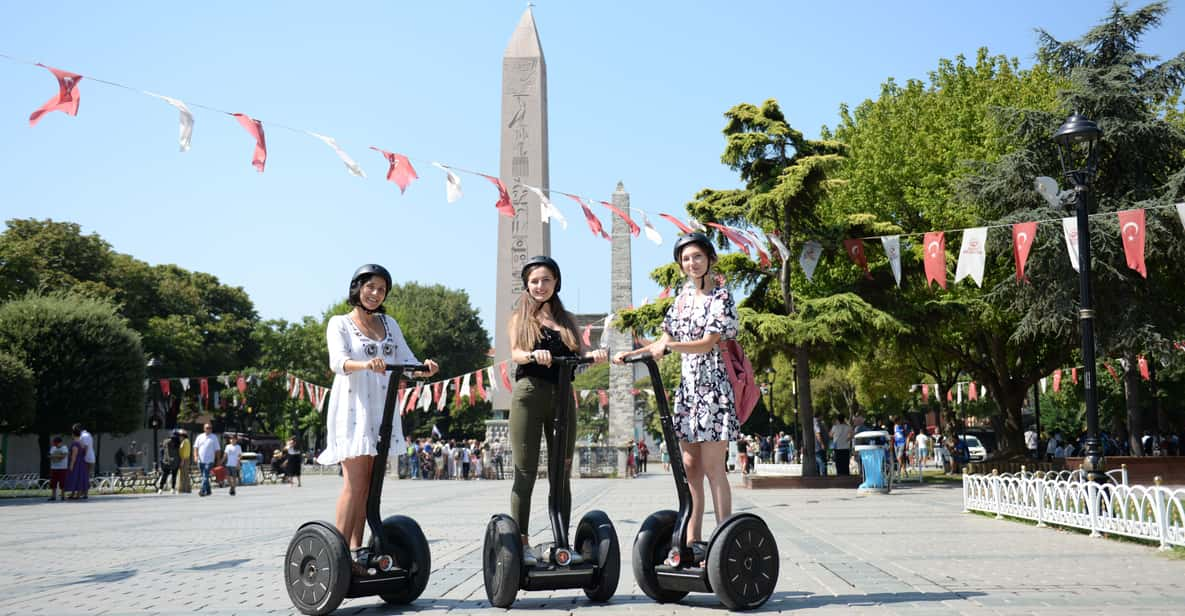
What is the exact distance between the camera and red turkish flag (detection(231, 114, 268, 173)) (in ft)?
36.0

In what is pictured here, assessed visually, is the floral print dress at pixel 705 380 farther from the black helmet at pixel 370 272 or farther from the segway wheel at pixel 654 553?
the black helmet at pixel 370 272

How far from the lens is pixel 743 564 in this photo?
5.47 m

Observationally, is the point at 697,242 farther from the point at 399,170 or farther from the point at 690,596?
the point at 399,170

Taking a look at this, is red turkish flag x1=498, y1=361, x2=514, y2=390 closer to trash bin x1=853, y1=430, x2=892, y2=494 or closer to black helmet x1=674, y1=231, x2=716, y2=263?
trash bin x1=853, y1=430, x2=892, y2=494

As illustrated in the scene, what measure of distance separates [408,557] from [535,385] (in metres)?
1.19

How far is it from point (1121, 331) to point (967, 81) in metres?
12.5

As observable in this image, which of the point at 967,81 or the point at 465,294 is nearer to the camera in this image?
the point at 967,81

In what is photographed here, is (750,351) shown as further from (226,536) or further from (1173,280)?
(226,536)

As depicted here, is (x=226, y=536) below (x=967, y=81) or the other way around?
below

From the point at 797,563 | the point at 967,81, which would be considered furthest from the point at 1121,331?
the point at 797,563

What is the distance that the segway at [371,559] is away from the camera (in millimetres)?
5383

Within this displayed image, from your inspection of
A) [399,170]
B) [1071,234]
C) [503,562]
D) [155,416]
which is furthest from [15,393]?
[503,562]

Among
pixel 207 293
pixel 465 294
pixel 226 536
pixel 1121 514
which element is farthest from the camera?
pixel 465 294

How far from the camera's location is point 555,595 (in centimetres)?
637
